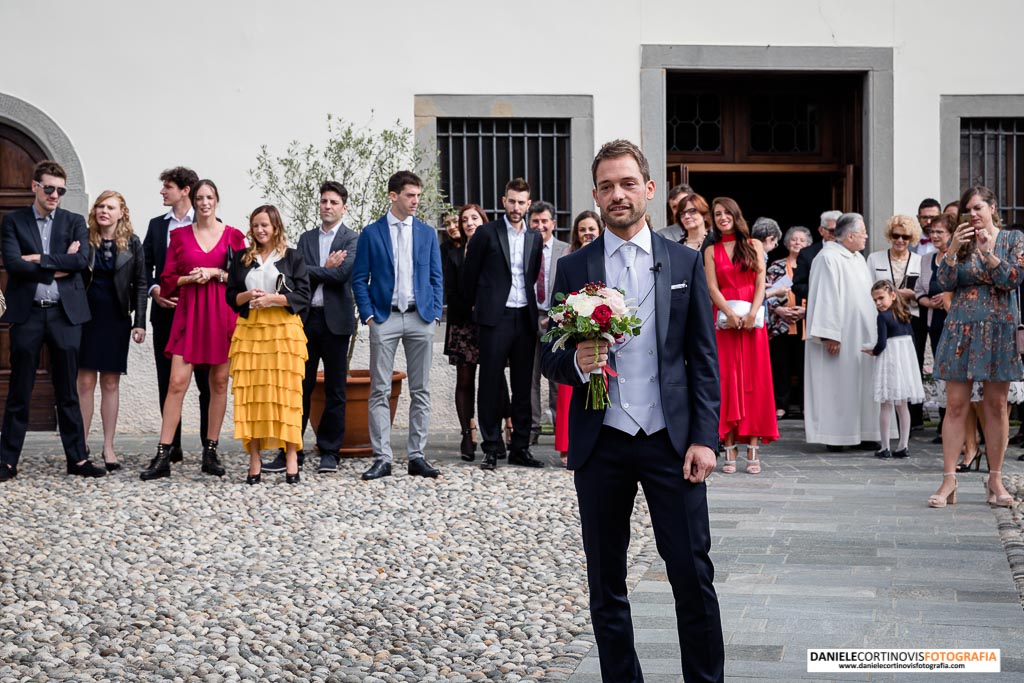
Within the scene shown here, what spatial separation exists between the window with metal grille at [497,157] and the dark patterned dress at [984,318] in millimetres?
5494

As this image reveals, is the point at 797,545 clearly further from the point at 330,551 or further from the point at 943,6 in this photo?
the point at 943,6

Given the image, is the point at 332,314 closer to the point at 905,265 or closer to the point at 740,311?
the point at 740,311

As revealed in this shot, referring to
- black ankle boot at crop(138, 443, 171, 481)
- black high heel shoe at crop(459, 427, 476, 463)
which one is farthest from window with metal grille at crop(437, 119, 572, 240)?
black ankle boot at crop(138, 443, 171, 481)

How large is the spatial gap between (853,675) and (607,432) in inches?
55.9

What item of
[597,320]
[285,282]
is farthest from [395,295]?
[597,320]

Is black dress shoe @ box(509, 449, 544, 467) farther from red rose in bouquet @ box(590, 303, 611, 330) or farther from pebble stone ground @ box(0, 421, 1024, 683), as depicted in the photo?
red rose in bouquet @ box(590, 303, 611, 330)

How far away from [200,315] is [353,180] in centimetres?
252

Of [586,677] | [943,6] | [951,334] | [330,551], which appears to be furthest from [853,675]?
[943,6]

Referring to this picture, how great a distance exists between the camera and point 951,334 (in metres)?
7.73

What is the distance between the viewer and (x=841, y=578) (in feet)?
20.0

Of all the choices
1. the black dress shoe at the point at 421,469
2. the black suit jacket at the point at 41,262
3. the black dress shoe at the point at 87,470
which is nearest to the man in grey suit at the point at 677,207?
the black dress shoe at the point at 421,469

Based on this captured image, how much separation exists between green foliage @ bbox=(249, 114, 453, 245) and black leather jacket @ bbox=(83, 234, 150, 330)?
1.58 metres

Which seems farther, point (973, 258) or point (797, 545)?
point (973, 258)

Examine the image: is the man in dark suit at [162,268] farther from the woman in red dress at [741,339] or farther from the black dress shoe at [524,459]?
the woman in red dress at [741,339]
